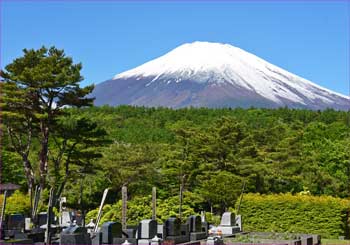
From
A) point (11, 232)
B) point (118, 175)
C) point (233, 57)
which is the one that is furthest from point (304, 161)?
point (233, 57)

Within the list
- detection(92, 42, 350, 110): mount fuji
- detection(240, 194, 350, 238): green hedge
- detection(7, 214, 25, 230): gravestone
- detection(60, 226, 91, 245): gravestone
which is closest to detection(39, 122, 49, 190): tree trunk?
detection(7, 214, 25, 230): gravestone

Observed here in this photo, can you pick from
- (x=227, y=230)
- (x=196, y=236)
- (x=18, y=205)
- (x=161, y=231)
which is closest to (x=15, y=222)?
(x=161, y=231)

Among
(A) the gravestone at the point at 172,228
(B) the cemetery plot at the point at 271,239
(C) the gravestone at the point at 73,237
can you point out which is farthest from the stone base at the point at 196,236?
(C) the gravestone at the point at 73,237

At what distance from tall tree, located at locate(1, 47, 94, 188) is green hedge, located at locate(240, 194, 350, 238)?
973 cm

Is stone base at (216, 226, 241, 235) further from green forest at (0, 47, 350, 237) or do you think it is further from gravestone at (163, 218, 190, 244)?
green forest at (0, 47, 350, 237)

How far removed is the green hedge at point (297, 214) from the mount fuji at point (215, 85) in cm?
10747

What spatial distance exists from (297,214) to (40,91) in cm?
1322

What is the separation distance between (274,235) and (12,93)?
43.3 ft

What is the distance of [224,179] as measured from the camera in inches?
1169

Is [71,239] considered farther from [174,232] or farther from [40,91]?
[40,91]

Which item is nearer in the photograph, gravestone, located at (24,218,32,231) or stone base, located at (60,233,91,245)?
stone base, located at (60,233,91,245)

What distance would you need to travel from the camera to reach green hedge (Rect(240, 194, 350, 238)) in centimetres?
2506

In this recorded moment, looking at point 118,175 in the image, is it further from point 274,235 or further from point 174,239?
point 174,239

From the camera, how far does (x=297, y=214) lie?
25750mm
